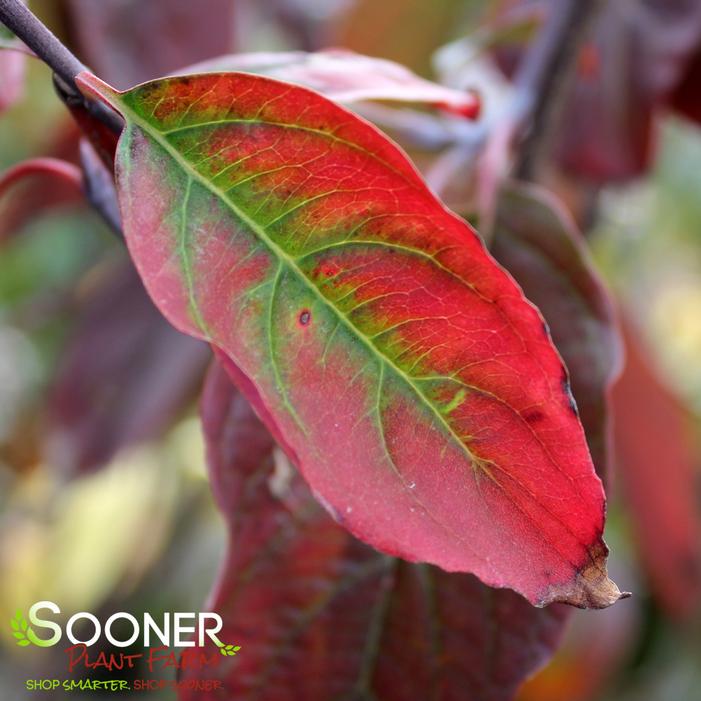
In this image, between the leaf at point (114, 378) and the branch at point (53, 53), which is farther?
the leaf at point (114, 378)

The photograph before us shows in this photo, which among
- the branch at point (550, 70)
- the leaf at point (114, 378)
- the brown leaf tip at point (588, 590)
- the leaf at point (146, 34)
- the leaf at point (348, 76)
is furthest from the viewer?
the leaf at point (114, 378)

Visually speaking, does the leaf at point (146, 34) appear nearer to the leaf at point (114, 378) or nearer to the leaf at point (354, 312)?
the leaf at point (114, 378)

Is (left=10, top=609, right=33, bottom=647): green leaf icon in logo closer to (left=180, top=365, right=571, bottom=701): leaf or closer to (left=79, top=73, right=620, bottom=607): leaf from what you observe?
(left=180, top=365, right=571, bottom=701): leaf

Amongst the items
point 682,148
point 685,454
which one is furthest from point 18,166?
point 682,148

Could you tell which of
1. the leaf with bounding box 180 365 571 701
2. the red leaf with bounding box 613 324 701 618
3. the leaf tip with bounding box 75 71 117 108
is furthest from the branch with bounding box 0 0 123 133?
the red leaf with bounding box 613 324 701 618

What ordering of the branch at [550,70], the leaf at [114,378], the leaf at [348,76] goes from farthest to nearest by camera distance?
the leaf at [114,378] → the branch at [550,70] → the leaf at [348,76]

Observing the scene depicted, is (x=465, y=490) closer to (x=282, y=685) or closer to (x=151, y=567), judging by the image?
(x=282, y=685)

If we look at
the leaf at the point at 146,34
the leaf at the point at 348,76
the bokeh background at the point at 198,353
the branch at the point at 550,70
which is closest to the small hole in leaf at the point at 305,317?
the leaf at the point at 348,76
